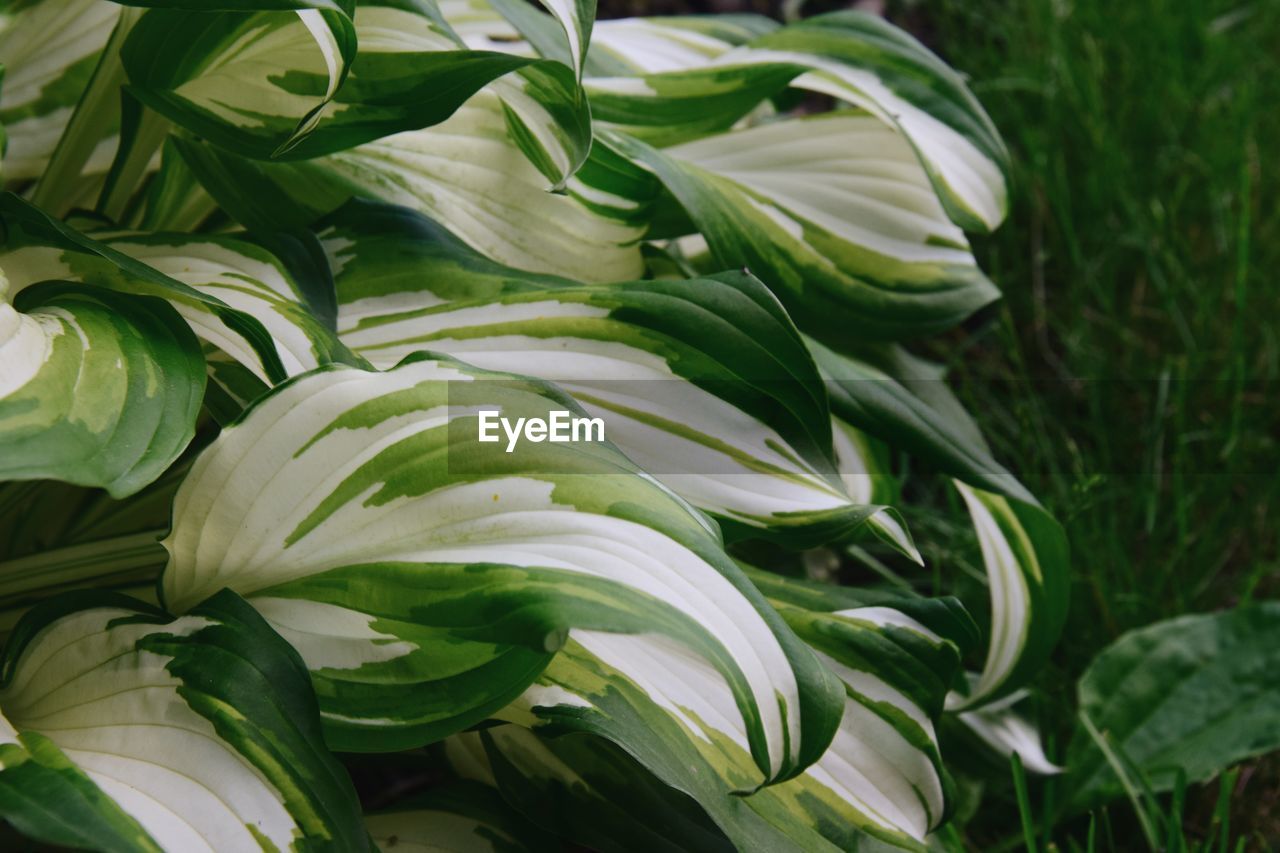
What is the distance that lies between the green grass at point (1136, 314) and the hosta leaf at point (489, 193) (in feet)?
1.32

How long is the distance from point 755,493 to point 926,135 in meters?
0.34

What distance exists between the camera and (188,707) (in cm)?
48

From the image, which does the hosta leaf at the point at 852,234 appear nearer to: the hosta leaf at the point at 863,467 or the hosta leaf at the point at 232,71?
the hosta leaf at the point at 863,467

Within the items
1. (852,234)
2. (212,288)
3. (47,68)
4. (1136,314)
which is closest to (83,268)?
(212,288)

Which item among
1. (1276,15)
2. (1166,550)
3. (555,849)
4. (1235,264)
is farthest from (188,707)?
(1276,15)

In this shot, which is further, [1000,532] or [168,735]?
[1000,532]

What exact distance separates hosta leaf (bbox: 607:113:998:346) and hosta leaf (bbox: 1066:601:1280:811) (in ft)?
0.99

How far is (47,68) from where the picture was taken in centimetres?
74

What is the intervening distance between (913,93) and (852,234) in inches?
4.5

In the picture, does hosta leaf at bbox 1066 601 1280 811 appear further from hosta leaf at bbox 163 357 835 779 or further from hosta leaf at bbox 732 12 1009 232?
hosta leaf at bbox 163 357 835 779

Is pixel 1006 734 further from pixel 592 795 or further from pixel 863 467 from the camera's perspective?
pixel 592 795

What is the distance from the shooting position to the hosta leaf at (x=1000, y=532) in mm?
737

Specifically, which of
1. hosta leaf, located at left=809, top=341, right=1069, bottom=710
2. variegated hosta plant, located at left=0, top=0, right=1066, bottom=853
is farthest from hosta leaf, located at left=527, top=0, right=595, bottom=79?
hosta leaf, located at left=809, top=341, right=1069, bottom=710

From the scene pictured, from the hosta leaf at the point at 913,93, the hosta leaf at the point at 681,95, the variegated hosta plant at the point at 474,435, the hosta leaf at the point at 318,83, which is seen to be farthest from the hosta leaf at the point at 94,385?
the hosta leaf at the point at 913,93
